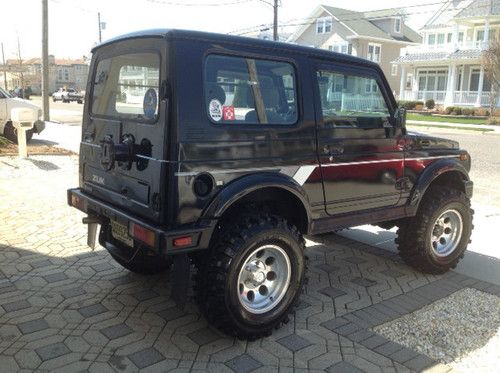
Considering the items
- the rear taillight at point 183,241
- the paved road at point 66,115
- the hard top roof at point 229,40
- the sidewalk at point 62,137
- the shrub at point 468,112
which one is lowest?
the sidewalk at point 62,137

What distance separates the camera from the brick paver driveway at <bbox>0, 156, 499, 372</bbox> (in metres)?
3.23

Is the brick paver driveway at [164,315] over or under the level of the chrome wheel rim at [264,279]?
under

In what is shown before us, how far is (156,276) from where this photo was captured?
4586 mm

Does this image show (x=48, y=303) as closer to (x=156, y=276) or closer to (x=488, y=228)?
(x=156, y=276)

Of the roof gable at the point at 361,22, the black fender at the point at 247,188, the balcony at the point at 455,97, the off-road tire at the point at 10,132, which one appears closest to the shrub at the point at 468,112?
the balcony at the point at 455,97

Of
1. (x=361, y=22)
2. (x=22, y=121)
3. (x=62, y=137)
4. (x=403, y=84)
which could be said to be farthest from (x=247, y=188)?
(x=361, y=22)

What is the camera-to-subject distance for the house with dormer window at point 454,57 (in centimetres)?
3509

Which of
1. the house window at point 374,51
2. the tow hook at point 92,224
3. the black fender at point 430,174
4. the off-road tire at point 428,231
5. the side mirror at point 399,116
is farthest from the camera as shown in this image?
the house window at point 374,51

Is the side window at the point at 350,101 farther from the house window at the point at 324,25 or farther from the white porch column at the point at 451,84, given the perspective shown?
the house window at the point at 324,25

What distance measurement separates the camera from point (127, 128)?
3514 mm

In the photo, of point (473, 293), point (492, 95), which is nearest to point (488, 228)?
point (473, 293)

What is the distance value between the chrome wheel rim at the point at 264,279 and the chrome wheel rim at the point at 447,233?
6.33 ft

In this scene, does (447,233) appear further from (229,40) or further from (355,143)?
(229,40)

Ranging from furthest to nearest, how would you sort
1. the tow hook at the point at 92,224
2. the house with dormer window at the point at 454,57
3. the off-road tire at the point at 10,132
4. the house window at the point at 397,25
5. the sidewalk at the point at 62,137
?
the house window at the point at 397,25
the house with dormer window at the point at 454,57
the off-road tire at the point at 10,132
the sidewalk at the point at 62,137
the tow hook at the point at 92,224
